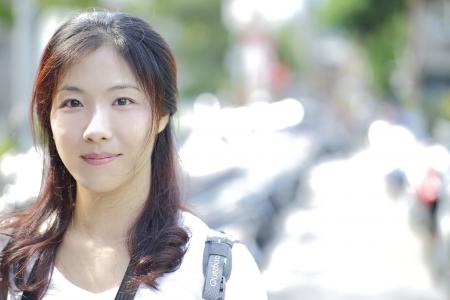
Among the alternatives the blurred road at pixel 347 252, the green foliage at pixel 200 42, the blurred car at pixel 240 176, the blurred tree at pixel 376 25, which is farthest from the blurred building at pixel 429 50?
the blurred car at pixel 240 176

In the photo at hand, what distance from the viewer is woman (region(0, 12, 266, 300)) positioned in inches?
81.8

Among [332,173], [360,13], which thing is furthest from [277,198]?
[360,13]

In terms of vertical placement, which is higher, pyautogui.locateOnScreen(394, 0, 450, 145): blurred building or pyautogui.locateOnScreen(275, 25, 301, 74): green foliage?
pyautogui.locateOnScreen(275, 25, 301, 74): green foliage

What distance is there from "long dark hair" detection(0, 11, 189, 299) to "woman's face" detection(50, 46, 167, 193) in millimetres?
26

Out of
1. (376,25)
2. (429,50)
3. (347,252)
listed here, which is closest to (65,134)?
(347,252)

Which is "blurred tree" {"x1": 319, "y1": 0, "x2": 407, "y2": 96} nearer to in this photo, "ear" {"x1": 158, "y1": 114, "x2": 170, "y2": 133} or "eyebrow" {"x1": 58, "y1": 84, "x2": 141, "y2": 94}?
"ear" {"x1": 158, "y1": 114, "x2": 170, "y2": 133}

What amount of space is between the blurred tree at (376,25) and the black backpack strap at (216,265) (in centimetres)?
3707

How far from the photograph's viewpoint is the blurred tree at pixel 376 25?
1532 inches

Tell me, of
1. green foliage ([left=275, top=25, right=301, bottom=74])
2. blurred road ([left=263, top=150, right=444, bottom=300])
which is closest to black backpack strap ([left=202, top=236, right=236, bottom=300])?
blurred road ([left=263, top=150, right=444, bottom=300])

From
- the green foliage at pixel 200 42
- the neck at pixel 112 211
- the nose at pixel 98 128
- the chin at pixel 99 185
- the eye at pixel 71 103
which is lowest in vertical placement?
the neck at pixel 112 211

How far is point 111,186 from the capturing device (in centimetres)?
214

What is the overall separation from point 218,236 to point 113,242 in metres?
0.25

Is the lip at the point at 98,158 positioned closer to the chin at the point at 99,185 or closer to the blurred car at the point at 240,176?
the chin at the point at 99,185

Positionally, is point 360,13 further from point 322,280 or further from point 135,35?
point 135,35
